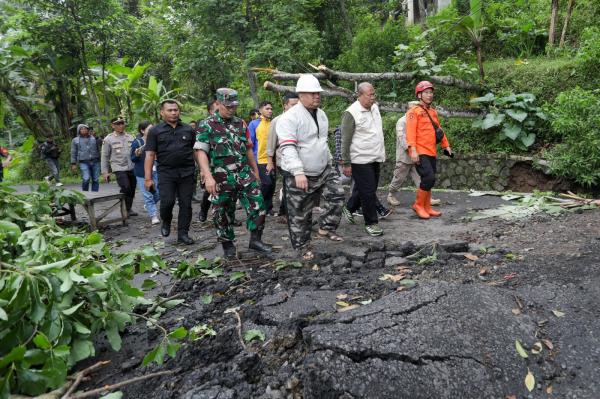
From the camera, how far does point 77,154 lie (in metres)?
10.1

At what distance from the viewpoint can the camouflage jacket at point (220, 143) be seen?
16.5 ft

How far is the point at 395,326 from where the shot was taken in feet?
9.02

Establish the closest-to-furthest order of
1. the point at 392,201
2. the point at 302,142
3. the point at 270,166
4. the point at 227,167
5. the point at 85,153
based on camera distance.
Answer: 1. the point at 302,142
2. the point at 227,167
3. the point at 270,166
4. the point at 392,201
5. the point at 85,153

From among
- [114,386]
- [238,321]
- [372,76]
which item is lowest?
[238,321]

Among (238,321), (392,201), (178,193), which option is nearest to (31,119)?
(178,193)

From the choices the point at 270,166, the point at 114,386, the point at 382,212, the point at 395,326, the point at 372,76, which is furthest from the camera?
the point at 372,76

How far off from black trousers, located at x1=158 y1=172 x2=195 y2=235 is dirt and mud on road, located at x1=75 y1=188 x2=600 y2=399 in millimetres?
1621

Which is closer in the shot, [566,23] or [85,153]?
[85,153]

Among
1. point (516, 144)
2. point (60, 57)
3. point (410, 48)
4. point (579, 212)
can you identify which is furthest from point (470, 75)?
point (60, 57)

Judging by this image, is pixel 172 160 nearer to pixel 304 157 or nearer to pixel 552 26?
pixel 304 157

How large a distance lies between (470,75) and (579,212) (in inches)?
211

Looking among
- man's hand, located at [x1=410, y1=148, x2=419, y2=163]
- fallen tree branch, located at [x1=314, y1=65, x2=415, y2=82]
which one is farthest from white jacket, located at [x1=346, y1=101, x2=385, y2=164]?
fallen tree branch, located at [x1=314, y1=65, x2=415, y2=82]

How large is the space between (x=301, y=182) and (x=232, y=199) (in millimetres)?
941

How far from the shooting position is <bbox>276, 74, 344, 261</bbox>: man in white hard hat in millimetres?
4789
